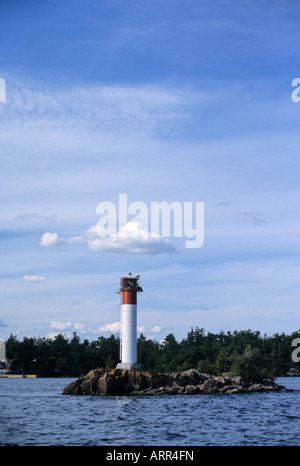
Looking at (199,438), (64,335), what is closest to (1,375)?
(64,335)

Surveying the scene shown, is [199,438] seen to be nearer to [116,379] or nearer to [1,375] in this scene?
[116,379]

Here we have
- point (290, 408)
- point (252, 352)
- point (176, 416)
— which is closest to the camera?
point (176, 416)

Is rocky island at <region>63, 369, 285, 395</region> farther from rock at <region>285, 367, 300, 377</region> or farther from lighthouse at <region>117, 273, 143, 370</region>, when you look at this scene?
rock at <region>285, 367, 300, 377</region>

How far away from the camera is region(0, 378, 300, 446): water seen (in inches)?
1241

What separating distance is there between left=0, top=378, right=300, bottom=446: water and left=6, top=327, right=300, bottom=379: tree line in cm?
8429

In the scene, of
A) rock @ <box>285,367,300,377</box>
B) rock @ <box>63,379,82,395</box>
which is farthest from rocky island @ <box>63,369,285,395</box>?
rock @ <box>285,367,300,377</box>

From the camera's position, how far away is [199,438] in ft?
107

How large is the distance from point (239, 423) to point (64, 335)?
515ft

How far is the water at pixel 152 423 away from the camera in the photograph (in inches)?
1241

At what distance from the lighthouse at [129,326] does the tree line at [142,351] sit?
2760 inches

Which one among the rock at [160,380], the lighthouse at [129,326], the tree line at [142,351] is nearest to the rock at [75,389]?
the lighthouse at [129,326]

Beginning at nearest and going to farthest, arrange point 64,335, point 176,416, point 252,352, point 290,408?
point 176,416
point 290,408
point 252,352
point 64,335

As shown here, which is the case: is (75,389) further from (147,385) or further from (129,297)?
(129,297)

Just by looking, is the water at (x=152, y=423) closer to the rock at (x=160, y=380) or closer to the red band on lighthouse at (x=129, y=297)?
the rock at (x=160, y=380)
